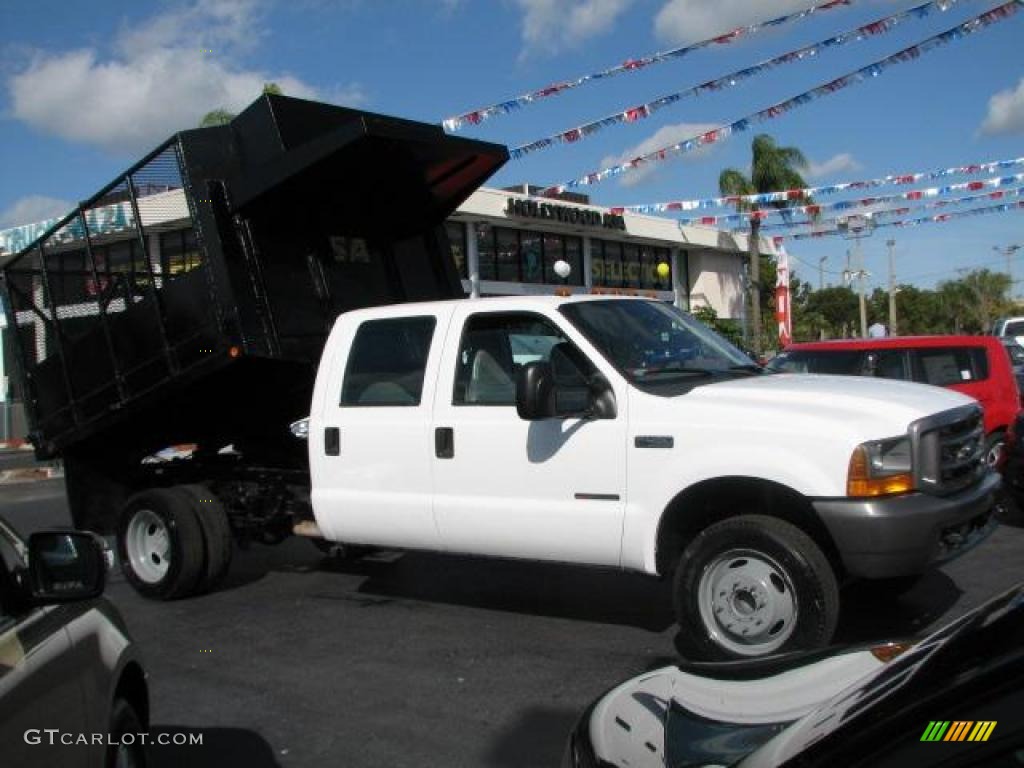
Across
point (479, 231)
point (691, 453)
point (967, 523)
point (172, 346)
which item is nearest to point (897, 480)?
point (967, 523)

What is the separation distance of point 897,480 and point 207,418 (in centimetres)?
532

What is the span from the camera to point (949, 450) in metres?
4.96

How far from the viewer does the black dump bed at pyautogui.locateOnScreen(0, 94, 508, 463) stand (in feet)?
22.0

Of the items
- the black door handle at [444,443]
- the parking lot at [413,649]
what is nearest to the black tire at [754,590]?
the parking lot at [413,649]

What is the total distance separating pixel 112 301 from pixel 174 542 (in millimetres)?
1900

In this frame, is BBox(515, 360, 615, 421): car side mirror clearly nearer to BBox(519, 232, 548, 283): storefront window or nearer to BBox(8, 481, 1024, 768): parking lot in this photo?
BBox(8, 481, 1024, 768): parking lot

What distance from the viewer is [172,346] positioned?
695 centimetres

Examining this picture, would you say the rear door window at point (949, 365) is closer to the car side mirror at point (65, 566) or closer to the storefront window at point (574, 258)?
the car side mirror at point (65, 566)

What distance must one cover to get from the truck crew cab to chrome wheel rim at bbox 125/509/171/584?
2 cm

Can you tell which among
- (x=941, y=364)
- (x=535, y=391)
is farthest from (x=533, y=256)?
(x=535, y=391)

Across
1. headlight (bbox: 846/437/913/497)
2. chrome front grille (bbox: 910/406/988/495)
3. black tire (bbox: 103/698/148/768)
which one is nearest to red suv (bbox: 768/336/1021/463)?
chrome front grille (bbox: 910/406/988/495)

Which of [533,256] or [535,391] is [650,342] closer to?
[535,391]

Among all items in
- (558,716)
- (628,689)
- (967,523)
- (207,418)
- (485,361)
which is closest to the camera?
(628,689)

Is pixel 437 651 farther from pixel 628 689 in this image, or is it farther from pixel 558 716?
pixel 628 689
